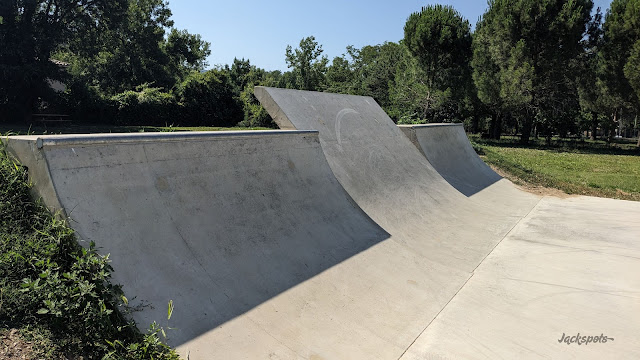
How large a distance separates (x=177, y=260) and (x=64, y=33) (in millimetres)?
23806

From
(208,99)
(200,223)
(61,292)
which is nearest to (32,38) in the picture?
(208,99)

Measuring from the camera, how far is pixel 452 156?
446 inches

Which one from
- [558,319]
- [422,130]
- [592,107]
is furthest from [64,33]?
[592,107]

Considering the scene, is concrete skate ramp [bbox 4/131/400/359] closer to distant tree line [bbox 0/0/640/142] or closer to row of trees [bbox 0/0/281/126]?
distant tree line [bbox 0/0/640/142]

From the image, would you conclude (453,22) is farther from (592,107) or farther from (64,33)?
(64,33)

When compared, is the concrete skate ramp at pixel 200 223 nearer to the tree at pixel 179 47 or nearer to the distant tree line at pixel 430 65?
the distant tree line at pixel 430 65

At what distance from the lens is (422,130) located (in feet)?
33.6

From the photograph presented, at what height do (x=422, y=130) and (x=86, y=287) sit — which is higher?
(x=422, y=130)

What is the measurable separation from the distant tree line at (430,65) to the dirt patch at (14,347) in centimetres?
1764

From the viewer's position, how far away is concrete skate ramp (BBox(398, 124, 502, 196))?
9.82 m

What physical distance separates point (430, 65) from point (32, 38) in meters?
23.0

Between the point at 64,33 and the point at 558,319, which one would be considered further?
the point at 64,33

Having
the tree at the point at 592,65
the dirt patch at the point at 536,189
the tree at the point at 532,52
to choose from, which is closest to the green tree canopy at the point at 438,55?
the tree at the point at 532,52

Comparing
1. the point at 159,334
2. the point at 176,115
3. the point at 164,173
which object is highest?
the point at 176,115
